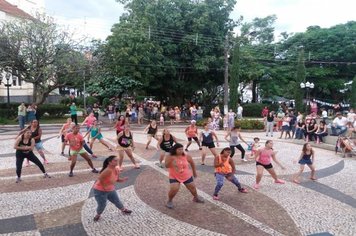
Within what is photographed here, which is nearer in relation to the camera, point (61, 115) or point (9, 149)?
point (9, 149)

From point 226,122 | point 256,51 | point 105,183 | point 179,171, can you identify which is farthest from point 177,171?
point 256,51

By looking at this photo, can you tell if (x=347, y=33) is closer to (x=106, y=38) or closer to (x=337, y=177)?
(x=106, y=38)

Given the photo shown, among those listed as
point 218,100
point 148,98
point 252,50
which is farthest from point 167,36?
point 252,50

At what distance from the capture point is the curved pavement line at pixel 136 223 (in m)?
6.41

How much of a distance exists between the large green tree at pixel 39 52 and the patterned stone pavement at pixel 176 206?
1771cm

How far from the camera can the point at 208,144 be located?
12.0m

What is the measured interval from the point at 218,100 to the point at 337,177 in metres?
28.8

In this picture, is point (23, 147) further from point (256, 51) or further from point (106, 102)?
point (256, 51)

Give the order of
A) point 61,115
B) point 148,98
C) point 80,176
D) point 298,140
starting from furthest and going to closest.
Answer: point 148,98 < point 61,115 < point 298,140 < point 80,176

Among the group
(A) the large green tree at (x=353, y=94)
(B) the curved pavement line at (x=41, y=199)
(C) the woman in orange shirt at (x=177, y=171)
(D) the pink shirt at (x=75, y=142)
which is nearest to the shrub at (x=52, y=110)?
(D) the pink shirt at (x=75, y=142)

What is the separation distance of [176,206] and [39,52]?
23.3 m

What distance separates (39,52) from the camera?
2733cm

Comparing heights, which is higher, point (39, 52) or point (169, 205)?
point (39, 52)

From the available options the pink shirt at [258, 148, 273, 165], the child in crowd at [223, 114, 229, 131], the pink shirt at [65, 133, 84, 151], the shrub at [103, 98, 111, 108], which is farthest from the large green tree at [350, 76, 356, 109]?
the pink shirt at [65, 133, 84, 151]
